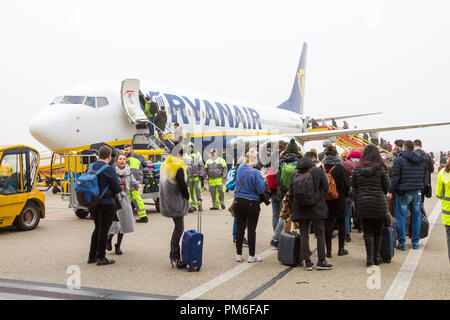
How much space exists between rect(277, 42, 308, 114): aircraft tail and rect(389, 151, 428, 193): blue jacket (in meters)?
29.3

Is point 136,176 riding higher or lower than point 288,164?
lower

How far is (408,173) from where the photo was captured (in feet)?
23.3

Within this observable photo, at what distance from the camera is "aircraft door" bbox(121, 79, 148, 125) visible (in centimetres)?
1382

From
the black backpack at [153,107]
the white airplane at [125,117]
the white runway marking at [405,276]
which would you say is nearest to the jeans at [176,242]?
the white runway marking at [405,276]

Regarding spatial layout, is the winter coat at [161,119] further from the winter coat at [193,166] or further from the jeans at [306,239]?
the jeans at [306,239]

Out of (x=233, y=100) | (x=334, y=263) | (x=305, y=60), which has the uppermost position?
(x=305, y=60)

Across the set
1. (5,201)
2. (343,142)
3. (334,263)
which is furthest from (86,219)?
(343,142)

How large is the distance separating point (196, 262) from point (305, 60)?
34.6 metres

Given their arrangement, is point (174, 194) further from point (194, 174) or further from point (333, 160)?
point (194, 174)

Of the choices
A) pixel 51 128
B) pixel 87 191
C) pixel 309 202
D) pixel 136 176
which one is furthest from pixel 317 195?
pixel 51 128

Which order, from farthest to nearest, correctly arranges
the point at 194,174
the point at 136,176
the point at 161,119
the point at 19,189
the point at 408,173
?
the point at 161,119 < the point at 194,174 < the point at 136,176 < the point at 19,189 < the point at 408,173

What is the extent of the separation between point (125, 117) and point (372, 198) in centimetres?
970
